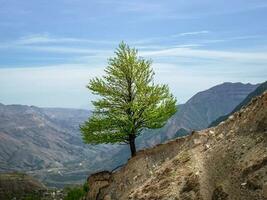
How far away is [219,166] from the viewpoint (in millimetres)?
31125

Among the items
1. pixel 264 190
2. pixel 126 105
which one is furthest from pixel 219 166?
pixel 126 105

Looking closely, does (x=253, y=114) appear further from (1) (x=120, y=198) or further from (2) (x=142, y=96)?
(2) (x=142, y=96)

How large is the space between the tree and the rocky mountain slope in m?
7.91

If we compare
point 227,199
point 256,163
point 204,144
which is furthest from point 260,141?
point 204,144

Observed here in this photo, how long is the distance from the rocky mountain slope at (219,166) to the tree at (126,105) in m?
7.91

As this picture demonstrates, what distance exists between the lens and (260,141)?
2945 centimetres

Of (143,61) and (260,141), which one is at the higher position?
(143,61)

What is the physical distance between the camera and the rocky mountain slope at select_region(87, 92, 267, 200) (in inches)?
1097

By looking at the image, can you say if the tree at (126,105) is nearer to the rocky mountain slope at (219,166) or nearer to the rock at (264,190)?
the rocky mountain slope at (219,166)

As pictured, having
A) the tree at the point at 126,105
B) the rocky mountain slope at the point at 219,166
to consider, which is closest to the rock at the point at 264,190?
the rocky mountain slope at the point at 219,166

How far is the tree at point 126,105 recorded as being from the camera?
50406 millimetres

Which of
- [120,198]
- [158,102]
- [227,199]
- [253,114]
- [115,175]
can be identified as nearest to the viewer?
[227,199]

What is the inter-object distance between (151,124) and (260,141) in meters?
22.4

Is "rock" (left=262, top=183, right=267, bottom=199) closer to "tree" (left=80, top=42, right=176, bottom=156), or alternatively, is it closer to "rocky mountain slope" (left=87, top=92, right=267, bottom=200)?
"rocky mountain slope" (left=87, top=92, right=267, bottom=200)
